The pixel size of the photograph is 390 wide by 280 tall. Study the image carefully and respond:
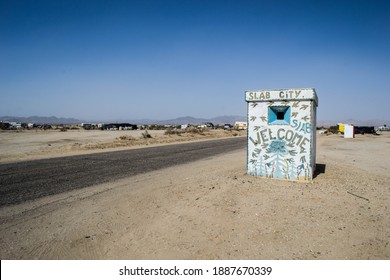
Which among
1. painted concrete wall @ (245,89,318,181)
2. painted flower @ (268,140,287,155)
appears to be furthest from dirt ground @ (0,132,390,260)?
painted flower @ (268,140,287,155)

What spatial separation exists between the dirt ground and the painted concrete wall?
0.49 m

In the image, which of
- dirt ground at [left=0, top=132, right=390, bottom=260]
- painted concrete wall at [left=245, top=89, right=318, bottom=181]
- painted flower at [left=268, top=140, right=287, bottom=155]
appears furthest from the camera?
painted flower at [left=268, top=140, right=287, bottom=155]

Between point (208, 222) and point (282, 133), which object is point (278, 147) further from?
point (208, 222)

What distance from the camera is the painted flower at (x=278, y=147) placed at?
7.71 meters

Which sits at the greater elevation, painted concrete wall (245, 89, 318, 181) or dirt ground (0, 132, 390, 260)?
painted concrete wall (245, 89, 318, 181)

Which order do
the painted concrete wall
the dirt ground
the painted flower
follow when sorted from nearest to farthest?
the dirt ground
the painted concrete wall
the painted flower

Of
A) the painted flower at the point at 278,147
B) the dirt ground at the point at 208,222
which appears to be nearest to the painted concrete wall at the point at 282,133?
the painted flower at the point at 278,147

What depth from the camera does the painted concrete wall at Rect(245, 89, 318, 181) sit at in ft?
24.5

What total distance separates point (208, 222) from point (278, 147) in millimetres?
3792

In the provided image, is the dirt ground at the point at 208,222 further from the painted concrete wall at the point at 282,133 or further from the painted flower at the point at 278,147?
the painted flower at the point at 278,147

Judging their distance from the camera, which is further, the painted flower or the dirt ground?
the painted flower

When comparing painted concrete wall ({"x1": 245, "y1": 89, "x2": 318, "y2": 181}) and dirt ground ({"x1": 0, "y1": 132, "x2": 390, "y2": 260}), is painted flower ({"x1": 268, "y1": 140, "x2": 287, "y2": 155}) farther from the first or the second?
dirt ground ({"x1": 0, "y1": 132, "x2": 390, "y2": 260})

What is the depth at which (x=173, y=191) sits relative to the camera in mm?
7055

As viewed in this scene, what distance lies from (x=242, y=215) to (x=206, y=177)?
3607 millimetres
